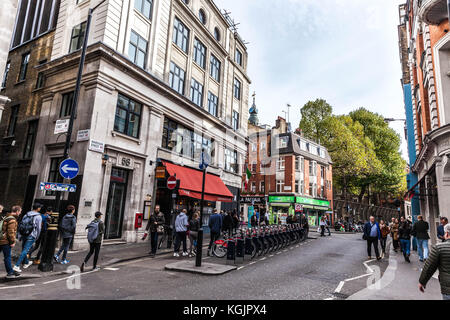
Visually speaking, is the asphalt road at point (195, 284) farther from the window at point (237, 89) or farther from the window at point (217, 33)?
the window at point (217, 33)

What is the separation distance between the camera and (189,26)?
19.7 m

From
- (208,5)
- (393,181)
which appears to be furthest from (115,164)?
(393,181)

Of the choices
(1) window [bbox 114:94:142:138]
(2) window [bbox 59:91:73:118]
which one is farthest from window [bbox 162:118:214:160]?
(2) window [bbox 59:91:73:118]

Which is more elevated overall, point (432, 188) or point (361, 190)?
point (361, 190)

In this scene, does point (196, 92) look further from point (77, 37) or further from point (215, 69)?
point (77, 37)

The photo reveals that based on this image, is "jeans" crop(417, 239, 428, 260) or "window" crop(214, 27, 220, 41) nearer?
"jeans" crop(417, 239, 428, 260)

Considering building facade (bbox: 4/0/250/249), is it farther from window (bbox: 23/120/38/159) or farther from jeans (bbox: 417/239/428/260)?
jeans (bbox: 417/239/428/260)

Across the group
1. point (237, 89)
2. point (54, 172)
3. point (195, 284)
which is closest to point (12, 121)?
point (54, 172)

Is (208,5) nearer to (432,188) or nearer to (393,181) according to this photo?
(432,188)

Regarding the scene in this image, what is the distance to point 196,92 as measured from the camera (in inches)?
806

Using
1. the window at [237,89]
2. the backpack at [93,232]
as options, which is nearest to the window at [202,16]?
the window at [237,89]

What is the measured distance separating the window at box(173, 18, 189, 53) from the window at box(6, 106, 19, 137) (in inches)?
435

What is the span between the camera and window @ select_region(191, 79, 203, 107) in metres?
20.0
